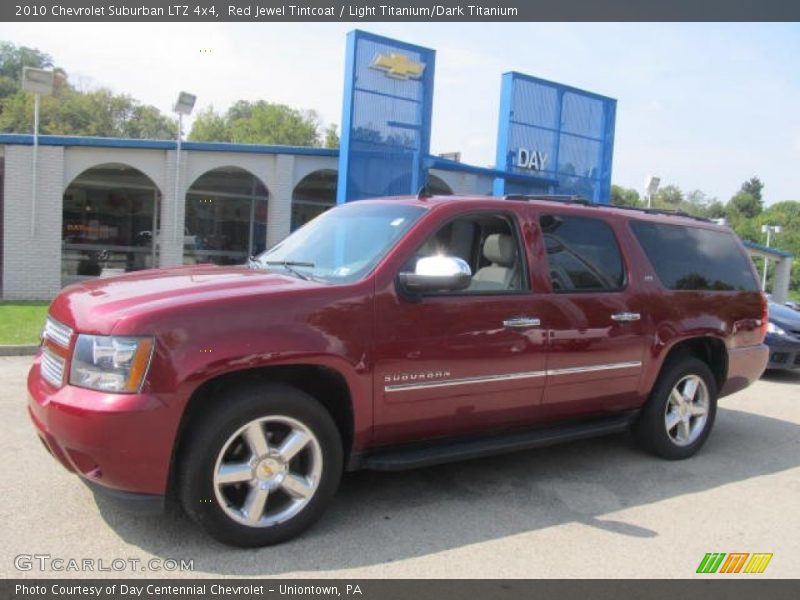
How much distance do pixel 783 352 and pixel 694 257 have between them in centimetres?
492

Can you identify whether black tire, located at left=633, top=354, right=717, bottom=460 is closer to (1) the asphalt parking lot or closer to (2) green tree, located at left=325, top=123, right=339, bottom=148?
(1) the asphalt parking lot

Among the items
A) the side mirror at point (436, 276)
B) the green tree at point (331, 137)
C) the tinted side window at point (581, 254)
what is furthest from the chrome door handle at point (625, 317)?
the green tree at point (331, 137)

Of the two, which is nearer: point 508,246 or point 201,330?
point 201,330

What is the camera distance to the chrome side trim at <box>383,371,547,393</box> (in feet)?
12.8

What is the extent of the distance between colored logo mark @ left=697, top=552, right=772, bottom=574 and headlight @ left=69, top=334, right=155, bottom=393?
2.97 metres

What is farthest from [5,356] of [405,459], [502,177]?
[502,177]

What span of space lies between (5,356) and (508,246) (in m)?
6.79

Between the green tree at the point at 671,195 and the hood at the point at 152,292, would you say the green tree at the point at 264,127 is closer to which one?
the green tree at the point at 671,195

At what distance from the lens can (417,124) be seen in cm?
1469

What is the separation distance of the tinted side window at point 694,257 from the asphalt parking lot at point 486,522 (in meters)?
1.44

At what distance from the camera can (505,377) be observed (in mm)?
4305

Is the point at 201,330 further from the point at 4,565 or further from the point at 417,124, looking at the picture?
the point at 417,124

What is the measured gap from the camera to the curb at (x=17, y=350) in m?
8.48
